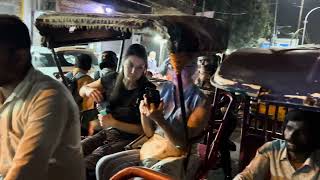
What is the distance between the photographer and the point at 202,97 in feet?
11.5

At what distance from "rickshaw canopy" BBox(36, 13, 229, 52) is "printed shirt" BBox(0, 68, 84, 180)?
104 cm

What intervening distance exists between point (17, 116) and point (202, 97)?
6.02 feet

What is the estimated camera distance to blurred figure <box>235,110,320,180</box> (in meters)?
2.52

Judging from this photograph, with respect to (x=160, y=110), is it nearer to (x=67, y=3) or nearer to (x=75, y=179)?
(x=75, y=179)

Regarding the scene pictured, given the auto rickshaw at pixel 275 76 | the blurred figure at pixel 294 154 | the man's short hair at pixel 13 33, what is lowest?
the blurred figure at pixel 294 154

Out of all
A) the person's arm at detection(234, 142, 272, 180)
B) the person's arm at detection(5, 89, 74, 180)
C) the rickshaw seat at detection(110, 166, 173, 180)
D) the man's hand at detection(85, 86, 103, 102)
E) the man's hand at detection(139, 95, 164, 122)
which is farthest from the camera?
the man's hand at detection(85, 86, 103, 102)

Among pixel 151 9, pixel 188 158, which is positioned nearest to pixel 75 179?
pixel 188 158

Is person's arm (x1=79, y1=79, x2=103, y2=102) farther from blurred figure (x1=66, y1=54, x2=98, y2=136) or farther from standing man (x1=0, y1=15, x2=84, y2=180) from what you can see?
standing man (x1=0, y1=15, x2=84, y2=180)

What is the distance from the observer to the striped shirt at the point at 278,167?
2570 millimetres

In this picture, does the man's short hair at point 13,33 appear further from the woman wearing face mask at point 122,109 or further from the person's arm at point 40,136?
the woman wearing face mask at point 122,109

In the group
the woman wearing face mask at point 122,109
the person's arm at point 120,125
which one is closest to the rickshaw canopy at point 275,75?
the woman wearing face mask at point 122,109

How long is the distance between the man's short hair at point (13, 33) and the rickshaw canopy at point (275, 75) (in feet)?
3.62

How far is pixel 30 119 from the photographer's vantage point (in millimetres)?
1950

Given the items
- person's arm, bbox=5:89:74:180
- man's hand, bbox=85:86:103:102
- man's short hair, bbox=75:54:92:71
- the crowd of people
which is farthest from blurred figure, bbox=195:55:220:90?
person's arm, bbox=5:89:74:180
